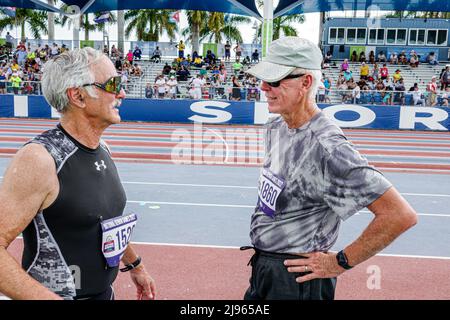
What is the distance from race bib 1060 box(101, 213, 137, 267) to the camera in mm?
2322

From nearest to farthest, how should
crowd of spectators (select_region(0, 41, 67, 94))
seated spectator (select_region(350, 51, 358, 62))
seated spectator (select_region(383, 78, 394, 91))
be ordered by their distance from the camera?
crowd of spectators (select_region(0, 41, 67, 94)), seated spectator (select_region(383, 78, 394, 91)), seated spectator (select_region(350, 51, 358, 62))

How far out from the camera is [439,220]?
728 centimetres

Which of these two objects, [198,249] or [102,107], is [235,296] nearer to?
[198,249]

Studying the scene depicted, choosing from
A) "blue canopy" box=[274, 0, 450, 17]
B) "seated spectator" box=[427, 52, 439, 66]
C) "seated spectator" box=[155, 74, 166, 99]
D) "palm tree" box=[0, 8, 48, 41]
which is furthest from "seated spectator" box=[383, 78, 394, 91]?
"palm tree" box=[0, 8, 48, 41]

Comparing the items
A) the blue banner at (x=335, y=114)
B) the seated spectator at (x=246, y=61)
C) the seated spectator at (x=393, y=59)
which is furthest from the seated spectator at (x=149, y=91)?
the seated spectator at (x=393, y=59)

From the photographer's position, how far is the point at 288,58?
2.40 m

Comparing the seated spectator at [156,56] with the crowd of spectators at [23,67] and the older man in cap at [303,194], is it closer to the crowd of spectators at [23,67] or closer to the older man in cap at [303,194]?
the crowd of spectators at [23,67]

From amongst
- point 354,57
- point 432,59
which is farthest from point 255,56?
point 432,59

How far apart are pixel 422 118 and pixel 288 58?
19650 millimetres

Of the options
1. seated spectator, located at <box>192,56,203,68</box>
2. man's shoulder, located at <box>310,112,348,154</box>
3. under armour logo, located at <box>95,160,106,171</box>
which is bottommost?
under armour logo, located at <box>95,160,106,171</box>

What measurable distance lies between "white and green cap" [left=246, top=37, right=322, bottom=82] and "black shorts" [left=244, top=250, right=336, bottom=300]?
Result: 35.2 inches

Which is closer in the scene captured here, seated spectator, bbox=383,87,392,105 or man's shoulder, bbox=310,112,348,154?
man's shoulder, bbox=310,112,348,154

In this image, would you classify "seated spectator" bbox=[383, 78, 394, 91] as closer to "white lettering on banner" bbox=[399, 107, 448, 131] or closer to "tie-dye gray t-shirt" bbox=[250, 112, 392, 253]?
"white lettering on banner" bbox=[399, 107, 448, 131]
